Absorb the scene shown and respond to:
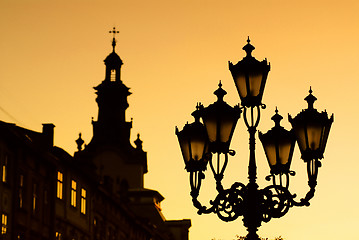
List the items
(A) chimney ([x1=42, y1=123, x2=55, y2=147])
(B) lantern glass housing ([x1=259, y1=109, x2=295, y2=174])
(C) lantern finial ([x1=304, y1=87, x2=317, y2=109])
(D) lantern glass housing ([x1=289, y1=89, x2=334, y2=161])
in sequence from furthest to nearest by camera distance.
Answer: (A) chimney ([x1=42, y1=123, x2=55, y2=147]) → (C) lantern finial ([x1=304, y1=87, x2=317, y2=109]) → (B) lantern glass housing ([x1=259, y1=109, x2=295, y2=174]) → (D) lantern glass housing ([x1=289, y1=89, x2=334, y2=161])

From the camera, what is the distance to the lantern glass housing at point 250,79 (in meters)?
15.9

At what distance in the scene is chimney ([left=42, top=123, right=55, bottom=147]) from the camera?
172 feet

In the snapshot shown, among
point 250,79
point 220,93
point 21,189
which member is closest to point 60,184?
point 21,189

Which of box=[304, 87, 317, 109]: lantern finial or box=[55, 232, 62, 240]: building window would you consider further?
box=[55, 232, 62, 240]: building window

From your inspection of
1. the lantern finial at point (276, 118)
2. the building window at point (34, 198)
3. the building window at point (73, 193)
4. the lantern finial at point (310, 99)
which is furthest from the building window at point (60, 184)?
the lantern finial at point (310, 99)

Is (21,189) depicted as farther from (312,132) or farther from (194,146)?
(312,132)

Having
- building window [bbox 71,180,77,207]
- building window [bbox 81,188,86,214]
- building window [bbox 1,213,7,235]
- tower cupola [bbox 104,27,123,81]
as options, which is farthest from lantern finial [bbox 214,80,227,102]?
tower cupola [bbox 104,27,123,81]

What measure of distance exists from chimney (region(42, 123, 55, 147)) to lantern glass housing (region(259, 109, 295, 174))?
36.9m

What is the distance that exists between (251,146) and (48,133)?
1492 inches

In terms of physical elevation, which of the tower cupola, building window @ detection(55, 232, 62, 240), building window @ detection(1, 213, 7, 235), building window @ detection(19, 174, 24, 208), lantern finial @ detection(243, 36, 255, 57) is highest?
the tower cupola

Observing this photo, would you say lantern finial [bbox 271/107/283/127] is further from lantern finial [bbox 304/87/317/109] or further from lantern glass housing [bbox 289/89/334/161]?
lantern glass housing [bbox 289/89/334/161]

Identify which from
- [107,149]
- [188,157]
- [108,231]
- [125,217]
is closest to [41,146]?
[108,231]

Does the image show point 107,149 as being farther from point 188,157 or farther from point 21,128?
point 188,157

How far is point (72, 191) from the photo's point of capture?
54.8 metres
